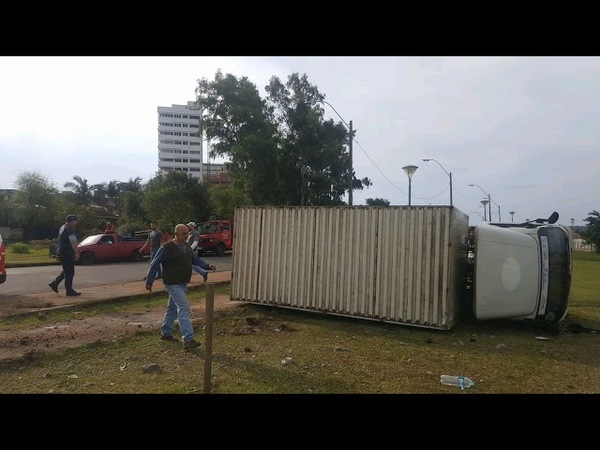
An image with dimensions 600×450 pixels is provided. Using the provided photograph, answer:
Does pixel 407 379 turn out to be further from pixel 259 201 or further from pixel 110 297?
pixel 259 201

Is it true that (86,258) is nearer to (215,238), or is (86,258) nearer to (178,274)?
(215,238)

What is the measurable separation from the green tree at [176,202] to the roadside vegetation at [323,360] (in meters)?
27.6

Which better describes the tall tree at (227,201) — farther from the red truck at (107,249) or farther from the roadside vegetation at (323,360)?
the roadside vegetation at (323,360)

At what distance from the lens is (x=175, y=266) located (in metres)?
6.34

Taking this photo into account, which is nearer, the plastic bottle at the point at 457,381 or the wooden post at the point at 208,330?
the wooden post at the point at 208,330

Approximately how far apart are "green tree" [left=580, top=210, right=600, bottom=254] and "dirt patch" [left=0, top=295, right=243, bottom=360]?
44.7 metres

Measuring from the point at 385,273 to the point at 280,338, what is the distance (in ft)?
7.55

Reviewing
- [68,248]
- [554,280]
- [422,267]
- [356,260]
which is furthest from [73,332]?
[554,280]

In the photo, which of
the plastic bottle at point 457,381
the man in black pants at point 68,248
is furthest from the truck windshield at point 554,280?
the man in black pants at point 68,248

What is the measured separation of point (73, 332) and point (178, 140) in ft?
389

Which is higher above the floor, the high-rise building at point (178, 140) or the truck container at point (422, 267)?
the high-rise building at point (178, 140)

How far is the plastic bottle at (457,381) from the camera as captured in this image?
5031mm

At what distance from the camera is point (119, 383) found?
4.87m

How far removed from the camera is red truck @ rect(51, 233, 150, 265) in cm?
1970
